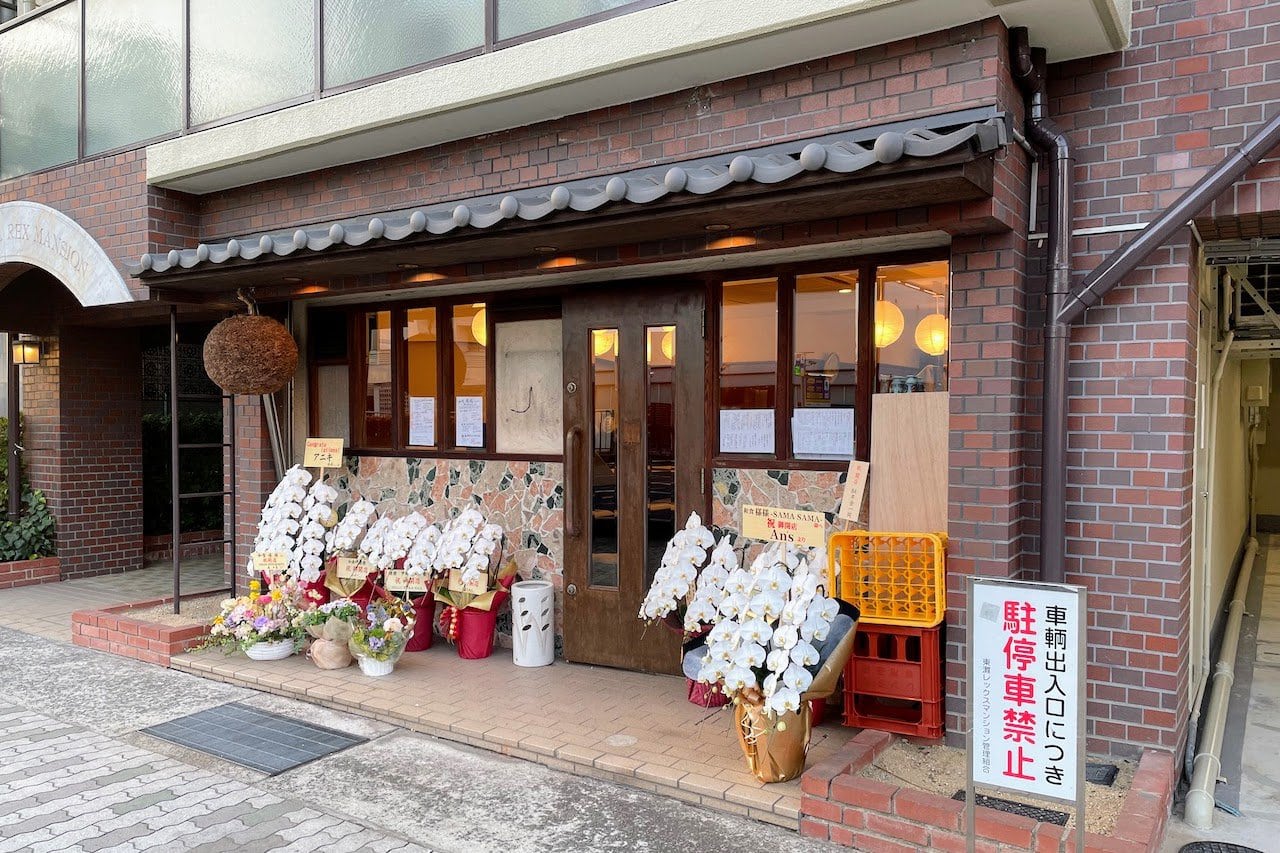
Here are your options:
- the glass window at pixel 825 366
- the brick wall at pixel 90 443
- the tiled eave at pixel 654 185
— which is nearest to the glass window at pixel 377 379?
the tiled eave at pixel 654 185

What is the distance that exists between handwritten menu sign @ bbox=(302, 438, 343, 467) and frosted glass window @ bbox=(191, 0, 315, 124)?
8.77ft

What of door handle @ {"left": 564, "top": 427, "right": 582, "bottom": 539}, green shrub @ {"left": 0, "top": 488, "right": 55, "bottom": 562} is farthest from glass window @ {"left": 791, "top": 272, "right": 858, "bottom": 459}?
green shrub @ {"left": 0, "top": 488, "right": 55, "bottom": 562}

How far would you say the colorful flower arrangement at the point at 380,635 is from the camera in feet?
19.7

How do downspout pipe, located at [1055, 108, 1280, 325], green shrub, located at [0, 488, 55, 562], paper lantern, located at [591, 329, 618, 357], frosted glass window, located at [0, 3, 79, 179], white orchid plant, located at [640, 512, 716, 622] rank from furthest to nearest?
green shrub, located at [0, 488, 55, 562] → frosted glass window, located at [0, 3, 79, 179] → paper lantern, located at [591, 329, 618, 357] → white orchid plant, located at [640, 512, 716, 622] → downspout pipe, located at [1055, 108, 1280, 325]

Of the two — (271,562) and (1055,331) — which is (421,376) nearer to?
(271,562)

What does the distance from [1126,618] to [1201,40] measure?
2.82 meters

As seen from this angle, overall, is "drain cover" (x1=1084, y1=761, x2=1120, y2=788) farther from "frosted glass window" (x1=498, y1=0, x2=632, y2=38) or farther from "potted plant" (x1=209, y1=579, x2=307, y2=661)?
"potted plant" (x1=209, y1=579, x2=307, y2=661)

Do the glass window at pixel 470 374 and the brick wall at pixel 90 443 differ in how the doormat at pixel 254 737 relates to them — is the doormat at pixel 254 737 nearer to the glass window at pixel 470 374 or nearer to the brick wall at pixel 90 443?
the glass window at pixel 470 374

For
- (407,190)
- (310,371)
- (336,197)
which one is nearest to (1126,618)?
(407,190)

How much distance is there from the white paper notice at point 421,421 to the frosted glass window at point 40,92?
422 cm

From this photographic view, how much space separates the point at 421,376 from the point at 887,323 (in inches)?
151

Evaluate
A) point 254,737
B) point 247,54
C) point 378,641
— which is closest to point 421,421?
point 378,641

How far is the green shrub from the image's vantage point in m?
9.79

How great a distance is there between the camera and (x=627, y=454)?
6.16m
